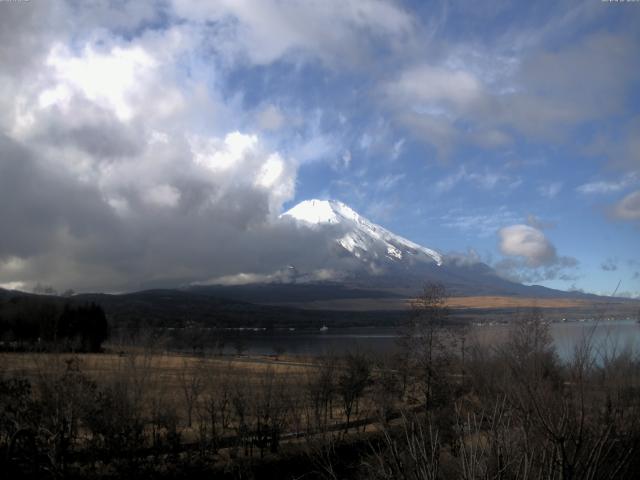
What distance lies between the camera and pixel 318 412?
24.3 metres

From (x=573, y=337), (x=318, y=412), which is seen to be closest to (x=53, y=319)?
(x=318, y=412)

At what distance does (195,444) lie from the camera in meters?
23.7

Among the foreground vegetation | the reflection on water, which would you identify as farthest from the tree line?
the foreground vegetation

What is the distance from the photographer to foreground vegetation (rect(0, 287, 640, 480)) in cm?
902

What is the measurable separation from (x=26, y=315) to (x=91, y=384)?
81.6 m

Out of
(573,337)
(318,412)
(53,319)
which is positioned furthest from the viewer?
(53,319)

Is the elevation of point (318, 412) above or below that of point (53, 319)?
below

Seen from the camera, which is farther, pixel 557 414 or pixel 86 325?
pixel 86 325

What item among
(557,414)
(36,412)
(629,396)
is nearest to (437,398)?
(629,396)

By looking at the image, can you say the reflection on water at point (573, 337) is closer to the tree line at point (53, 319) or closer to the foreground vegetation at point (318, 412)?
the foreground vegetation at point (318, 412)

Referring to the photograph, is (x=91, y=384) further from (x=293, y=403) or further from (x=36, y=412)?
(x=293, y=403)

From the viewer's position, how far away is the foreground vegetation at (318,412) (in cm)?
902

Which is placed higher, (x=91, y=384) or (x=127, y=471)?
(x=91, y=384)

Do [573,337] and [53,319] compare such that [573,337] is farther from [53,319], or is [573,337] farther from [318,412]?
[53,319]
